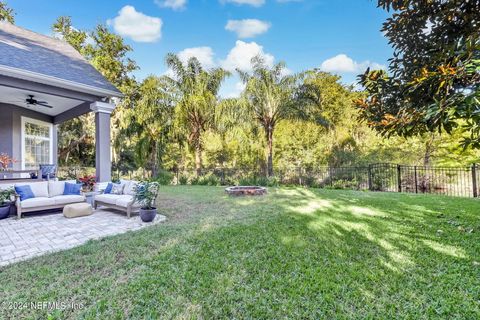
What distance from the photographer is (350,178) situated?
472 inches

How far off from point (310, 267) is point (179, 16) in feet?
37.7

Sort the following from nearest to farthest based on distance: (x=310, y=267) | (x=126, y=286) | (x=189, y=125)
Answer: (x=126, y=286), (x=310, y=267), (x=189, y=125)

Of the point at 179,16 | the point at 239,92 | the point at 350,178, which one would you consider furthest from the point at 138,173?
the point at 350,178

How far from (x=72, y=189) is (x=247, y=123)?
28.2 ft

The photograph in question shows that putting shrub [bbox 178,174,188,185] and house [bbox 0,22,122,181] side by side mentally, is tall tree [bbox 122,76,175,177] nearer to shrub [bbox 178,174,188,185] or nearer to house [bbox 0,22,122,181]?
shrub [bbox 178,174,188,185]

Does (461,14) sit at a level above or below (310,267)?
above

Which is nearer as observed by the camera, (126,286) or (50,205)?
(126,286)

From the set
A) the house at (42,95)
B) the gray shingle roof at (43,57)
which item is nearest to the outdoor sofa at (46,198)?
the house at (42,95)

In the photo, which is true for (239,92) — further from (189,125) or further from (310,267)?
(310,267)

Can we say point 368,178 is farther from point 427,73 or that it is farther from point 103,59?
point 103,59

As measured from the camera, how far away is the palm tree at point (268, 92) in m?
12.4

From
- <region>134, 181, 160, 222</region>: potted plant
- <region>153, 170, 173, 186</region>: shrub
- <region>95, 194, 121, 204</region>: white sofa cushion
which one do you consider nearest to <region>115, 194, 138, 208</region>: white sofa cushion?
<region>95, 194, 121, 204</region>: white sofa cushion

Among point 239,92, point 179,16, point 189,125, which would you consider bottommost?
point 189,125

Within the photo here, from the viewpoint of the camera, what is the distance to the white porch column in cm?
730
